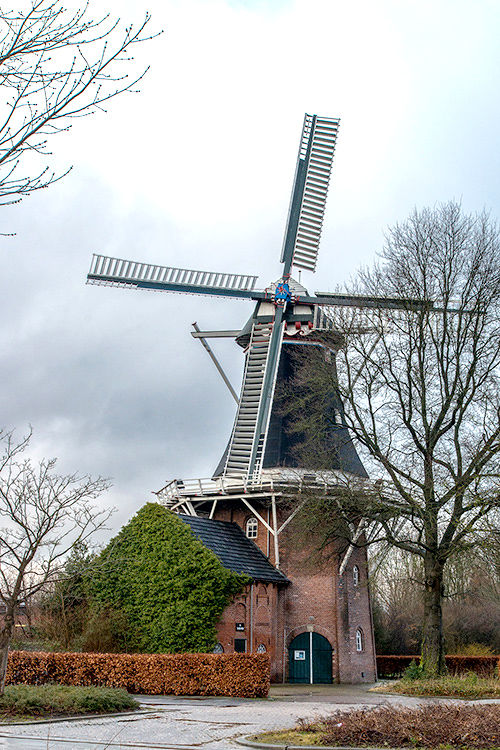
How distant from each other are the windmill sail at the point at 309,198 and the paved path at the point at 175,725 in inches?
779

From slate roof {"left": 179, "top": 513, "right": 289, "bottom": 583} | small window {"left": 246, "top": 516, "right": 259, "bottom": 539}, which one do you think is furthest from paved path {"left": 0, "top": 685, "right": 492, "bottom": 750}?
small window {"left": 246, "top": 516, "right": 259, "bottom": 539}

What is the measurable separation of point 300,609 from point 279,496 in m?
4.21

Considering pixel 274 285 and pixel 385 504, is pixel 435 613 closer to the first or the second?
pixel 385 504

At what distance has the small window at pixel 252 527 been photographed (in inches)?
1138

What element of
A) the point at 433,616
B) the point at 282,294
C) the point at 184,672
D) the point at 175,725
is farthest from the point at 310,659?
the point at 175,725

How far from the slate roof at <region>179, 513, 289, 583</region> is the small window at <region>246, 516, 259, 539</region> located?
31cm

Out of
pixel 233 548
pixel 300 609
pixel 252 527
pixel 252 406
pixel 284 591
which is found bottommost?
pixel 300 609

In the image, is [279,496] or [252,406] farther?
[252,406]

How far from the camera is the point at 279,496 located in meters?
27.5

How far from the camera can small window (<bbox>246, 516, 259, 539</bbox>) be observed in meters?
28.9

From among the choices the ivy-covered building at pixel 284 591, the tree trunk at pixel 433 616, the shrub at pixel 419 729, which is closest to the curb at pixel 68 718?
the shrub at pixel 419 729

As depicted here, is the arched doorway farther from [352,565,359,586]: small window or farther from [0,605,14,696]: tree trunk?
[0,605,14,696]: tree trunk

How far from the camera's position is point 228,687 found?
1916 centimetres

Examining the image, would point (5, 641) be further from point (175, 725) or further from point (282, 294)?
point (282, 294)
